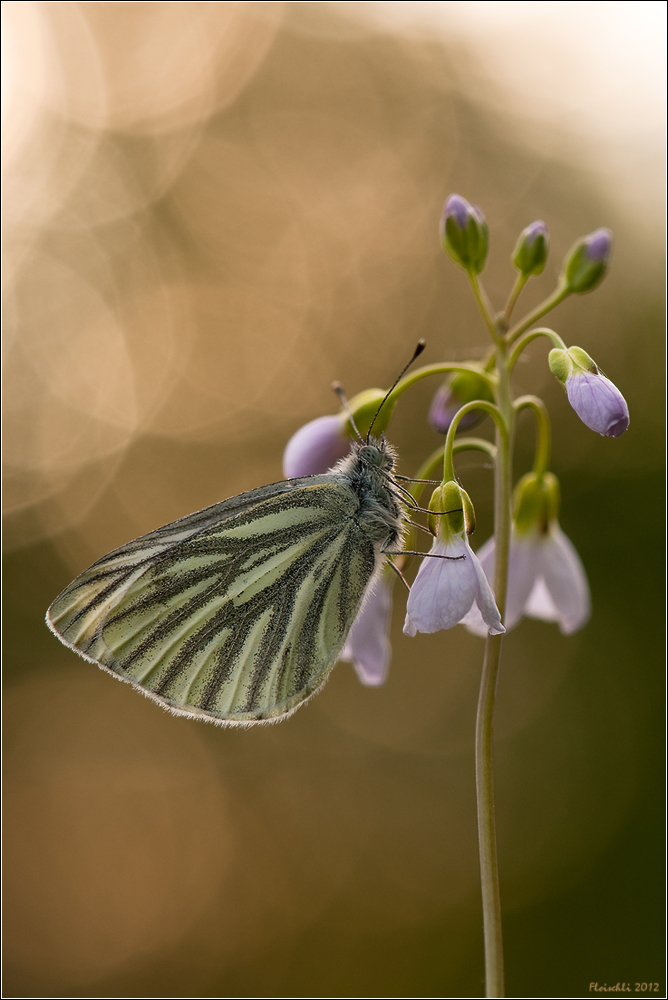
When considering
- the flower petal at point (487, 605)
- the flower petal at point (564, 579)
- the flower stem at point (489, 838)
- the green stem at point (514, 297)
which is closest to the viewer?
the flower stem at point (489, 838)

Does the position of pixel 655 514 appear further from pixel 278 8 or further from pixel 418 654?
pixel 278 8

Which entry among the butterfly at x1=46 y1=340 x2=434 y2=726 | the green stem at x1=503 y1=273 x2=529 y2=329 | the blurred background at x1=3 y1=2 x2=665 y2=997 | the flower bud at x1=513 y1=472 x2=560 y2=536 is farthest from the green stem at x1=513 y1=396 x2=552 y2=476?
the blurred background at x1=3 y1=2 x2=665 y2=997

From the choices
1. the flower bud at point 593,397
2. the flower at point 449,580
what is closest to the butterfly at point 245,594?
the flower at point 449,580

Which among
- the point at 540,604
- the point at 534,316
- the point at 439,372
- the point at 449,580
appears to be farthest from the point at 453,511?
the point at 540,604

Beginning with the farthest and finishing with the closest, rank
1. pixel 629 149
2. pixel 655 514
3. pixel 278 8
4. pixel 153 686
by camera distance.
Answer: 1. pixel 278 8
2. pixel 629 149
3. pixel 655 514
4. pixel 153 686

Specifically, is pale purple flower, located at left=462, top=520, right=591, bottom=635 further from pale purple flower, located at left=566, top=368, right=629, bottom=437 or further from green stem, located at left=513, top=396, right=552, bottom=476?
pale purple flower, located at left=566, top=368, right=629, bottom=437

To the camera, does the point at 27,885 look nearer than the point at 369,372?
Yes

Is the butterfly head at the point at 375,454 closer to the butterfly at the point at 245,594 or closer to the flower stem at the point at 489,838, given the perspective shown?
the butterfly at the point at 245,594

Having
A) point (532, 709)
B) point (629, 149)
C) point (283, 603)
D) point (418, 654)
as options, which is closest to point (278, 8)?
point (629, 149)
